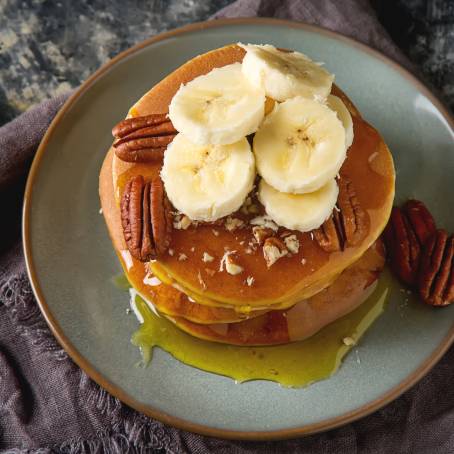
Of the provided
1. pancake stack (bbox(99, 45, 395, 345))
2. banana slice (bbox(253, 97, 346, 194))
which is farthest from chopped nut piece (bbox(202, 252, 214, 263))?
banana slice (bbox(253, 97, 346, 194))

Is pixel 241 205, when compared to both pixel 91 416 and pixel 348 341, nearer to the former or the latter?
pixel 348 341

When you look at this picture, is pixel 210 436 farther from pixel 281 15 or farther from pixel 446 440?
pixel 281 15

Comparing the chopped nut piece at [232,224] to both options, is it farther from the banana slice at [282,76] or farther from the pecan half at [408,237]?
the pecan half at [408,237]

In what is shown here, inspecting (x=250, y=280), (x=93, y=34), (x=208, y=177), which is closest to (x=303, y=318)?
(x=250, y=280)

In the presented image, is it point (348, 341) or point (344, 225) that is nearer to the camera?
point (344, 225)

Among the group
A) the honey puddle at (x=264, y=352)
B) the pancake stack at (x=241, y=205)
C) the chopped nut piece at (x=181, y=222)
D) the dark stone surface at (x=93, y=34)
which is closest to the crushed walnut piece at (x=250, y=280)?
the pancake stack at (x=241, y=205)
